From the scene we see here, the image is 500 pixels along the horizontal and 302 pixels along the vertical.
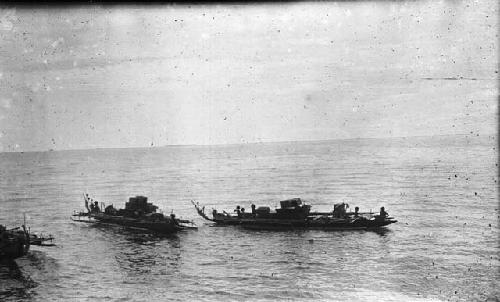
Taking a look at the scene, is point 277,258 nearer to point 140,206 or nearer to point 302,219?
point 302,219

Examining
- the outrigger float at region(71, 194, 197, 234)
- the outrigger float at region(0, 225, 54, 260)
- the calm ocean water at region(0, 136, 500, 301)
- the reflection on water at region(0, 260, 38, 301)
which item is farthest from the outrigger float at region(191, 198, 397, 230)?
the reflection on water at region(0, 260, 38, 301)

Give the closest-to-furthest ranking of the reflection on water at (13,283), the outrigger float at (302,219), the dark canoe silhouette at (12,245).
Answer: the reflection on water at (13,283) → the dark canoe silhouette at (12,245) → the outrigger float at (302,219)

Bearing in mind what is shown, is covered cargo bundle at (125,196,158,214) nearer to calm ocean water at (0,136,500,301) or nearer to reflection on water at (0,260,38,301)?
calm ocean water at (0,136,500,301)

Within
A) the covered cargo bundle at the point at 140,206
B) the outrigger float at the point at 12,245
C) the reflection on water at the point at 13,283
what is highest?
the covered cargo bundle at the point at 140,206

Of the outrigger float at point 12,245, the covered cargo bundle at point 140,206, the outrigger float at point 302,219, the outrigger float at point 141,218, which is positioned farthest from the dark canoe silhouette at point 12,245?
the outrigger float at point 302,219

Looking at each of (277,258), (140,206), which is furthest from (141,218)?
(277,258)

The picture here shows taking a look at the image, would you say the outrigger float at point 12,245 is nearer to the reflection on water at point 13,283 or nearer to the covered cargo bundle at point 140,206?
the reflection on water at point 13,283

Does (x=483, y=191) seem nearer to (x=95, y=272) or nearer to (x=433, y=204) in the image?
(x=433, y=204)

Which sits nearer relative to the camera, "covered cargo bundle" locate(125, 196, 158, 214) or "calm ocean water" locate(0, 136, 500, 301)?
"calm ocean water" locate(0, 136, 500, 301)

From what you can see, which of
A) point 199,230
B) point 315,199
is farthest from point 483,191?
point 199,230

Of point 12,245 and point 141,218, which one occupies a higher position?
point 141,218

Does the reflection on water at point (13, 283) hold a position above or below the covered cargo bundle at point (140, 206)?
below

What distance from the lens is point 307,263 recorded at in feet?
116

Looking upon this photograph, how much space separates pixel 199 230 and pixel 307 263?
18042 mm
